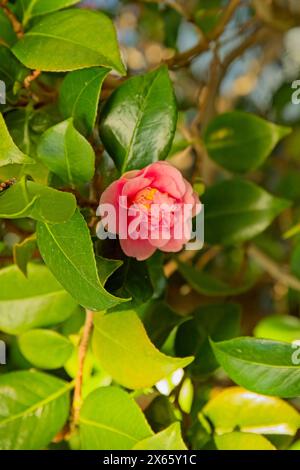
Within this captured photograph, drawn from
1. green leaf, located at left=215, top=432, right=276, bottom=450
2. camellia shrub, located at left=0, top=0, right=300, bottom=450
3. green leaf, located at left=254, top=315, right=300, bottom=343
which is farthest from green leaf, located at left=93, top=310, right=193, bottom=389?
green leaf, located at left=254, top=315, right=300, bottom=343

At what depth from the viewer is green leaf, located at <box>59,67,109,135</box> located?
512 millimetres

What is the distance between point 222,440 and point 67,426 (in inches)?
5.6

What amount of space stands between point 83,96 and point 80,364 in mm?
231

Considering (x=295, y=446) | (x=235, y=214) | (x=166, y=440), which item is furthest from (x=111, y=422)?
(x=235, y=214)

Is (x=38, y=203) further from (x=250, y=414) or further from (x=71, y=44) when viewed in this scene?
(x=250, y=414)

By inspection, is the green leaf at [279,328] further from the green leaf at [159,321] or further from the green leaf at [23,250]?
the green leaf at [23,250]

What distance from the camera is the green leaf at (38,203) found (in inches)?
16.8

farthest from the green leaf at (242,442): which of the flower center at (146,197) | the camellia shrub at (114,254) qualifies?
the flower center at (146,197)

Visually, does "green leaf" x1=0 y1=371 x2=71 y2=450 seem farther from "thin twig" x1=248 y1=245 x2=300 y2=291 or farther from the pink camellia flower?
"thin twig" x1=248 y1=245 x2=300 y2=291

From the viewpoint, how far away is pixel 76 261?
453 mm
